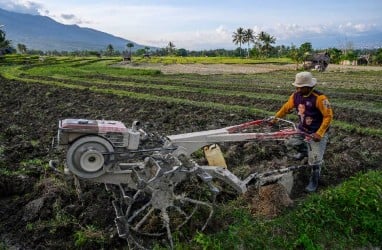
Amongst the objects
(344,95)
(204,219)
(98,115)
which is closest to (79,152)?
(204,219)

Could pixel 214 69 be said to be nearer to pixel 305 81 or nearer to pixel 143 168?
pixel 305 81

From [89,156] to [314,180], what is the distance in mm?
3082

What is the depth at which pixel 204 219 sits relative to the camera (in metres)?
4.86

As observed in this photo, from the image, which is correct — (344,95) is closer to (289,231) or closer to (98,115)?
(98,115)

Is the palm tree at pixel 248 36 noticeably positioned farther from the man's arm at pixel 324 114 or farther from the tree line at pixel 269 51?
the man's arm at pixel 324 114

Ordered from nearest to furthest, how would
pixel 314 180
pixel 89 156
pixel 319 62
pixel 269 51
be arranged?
pixel 89 156, pixel 314 180, pixel 319 62, pixel 269 51

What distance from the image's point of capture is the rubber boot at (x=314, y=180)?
19.3 feet

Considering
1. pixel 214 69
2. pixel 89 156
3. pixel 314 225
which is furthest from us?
pixel 214 69

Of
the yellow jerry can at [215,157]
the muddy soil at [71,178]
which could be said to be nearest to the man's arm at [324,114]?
the muddy soil at [71,178]

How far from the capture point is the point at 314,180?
19.4 ft

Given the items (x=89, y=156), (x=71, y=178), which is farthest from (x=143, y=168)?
(x=71, y=178)

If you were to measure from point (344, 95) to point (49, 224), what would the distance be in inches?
590

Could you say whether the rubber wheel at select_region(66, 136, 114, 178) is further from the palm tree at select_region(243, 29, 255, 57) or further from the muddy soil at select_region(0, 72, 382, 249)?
the palm tree at select_region(243, 29, 255, 57)

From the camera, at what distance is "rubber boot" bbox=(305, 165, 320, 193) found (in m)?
5.89
